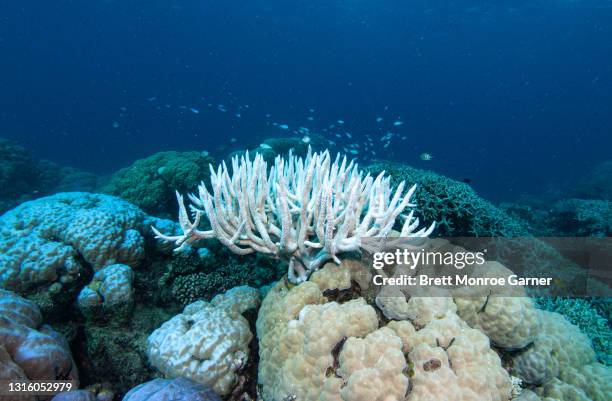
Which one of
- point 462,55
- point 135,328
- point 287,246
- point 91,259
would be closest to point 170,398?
point 287,246

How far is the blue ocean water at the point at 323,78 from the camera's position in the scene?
64750mm

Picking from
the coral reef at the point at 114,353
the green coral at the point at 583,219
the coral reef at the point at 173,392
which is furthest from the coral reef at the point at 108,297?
the green coral at the point at 583,219

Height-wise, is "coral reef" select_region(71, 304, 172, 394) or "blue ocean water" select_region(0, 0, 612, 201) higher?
"blue ocean water" select_region(0, 0, 612, 201)

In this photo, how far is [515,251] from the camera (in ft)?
27.1

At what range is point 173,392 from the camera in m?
3.03

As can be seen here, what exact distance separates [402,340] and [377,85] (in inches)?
6088

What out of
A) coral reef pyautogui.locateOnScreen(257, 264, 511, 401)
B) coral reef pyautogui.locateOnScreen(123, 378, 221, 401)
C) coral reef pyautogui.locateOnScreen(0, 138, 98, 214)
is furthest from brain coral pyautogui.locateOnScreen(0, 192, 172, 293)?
coral reef pyautogui.locateOnScreen(0, 138, 98, 214)

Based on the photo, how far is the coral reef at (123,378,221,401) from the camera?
3.00 m

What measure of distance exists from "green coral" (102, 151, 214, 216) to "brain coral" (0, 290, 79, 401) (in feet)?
23.5

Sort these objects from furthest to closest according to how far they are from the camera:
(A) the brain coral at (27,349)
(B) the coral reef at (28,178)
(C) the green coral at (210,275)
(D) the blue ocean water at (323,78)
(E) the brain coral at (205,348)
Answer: (D) the blue ocean water at (323,78), (B) the coral reef at (28,178), (C) the green coral at (210,275), (E) the brain coral at (205,348), (A) the brain coral at (27,349)

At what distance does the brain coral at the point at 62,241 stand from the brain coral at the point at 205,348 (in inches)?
84.9

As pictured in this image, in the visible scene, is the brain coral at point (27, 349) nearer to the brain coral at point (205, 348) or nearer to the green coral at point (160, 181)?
the brain coral at point (205, 348)

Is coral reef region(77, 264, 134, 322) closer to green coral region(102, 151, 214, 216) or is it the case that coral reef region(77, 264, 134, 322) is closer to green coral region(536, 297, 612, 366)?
green coral region(102, 151, 214, 216)

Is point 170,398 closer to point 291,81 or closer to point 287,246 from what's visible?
point 287,246
